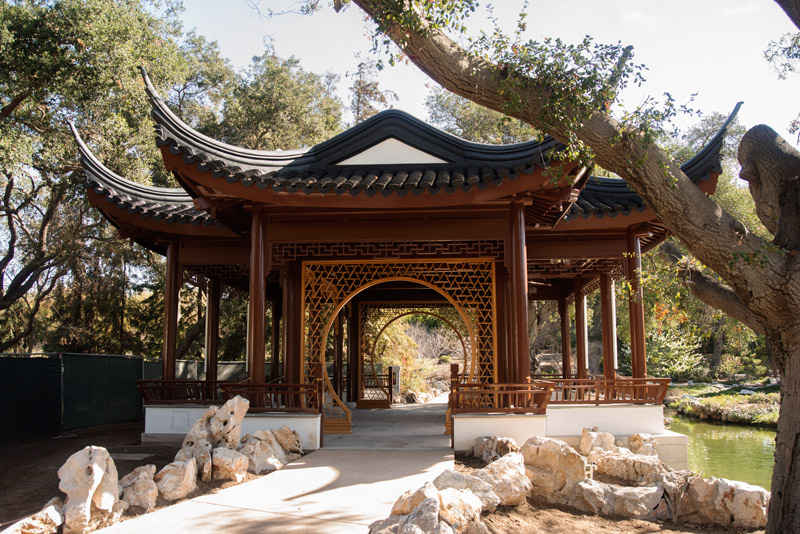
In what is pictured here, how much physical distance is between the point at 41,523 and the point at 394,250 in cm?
502

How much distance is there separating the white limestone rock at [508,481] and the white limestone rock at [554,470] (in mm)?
291

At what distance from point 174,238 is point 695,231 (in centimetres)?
759

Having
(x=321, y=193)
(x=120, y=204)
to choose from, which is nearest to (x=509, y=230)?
(x=321, y=193)

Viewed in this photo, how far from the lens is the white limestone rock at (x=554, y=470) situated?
493cm

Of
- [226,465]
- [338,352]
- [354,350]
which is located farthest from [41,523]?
[354,350]

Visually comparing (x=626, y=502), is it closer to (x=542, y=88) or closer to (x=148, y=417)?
(x=542, y=88)

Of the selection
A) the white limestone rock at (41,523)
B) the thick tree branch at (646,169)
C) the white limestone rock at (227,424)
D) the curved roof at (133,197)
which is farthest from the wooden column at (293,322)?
the thick tree branch at (646,169)

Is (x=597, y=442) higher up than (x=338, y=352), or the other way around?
(x=338, y=352)

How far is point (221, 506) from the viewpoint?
4.65m

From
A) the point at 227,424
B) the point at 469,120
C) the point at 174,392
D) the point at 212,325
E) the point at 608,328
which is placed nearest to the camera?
the point at 227,424

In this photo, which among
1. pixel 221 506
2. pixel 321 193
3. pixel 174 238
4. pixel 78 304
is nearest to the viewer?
pixel 221 506

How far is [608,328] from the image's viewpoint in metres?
9.84

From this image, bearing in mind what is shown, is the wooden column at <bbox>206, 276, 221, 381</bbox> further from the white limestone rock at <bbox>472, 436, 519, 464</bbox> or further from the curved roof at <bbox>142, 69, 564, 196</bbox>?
the white limestone rock at <bbox>472, 436, 519, 464</bbox>

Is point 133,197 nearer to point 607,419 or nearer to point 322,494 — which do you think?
point 322,494
